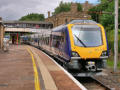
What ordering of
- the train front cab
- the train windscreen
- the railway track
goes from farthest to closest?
the train windscreen
the train front cab
the railway track

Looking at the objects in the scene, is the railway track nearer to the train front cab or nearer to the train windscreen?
the train front cab

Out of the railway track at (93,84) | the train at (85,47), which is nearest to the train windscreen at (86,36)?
the train at (85,47)

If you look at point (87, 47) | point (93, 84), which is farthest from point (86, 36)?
point (93, 84)

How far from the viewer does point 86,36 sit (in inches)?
498

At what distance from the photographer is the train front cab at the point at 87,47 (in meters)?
11.9

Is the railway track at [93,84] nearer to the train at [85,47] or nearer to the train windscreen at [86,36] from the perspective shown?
the train at [85,47]

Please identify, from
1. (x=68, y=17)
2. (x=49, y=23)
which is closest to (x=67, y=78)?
(x=68, y=17)

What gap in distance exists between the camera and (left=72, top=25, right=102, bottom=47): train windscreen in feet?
40.7

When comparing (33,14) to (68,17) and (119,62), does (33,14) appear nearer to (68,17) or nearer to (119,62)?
(68,17)

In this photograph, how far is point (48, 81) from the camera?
30.7ft

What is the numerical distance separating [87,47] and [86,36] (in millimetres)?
715

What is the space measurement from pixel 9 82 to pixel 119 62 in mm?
13800

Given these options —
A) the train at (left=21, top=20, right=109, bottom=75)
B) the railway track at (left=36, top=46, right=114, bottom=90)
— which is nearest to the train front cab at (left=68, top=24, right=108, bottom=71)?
the train at (left=21, top=20, right=109, bottom=75)

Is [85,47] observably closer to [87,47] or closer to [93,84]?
[87,47]
